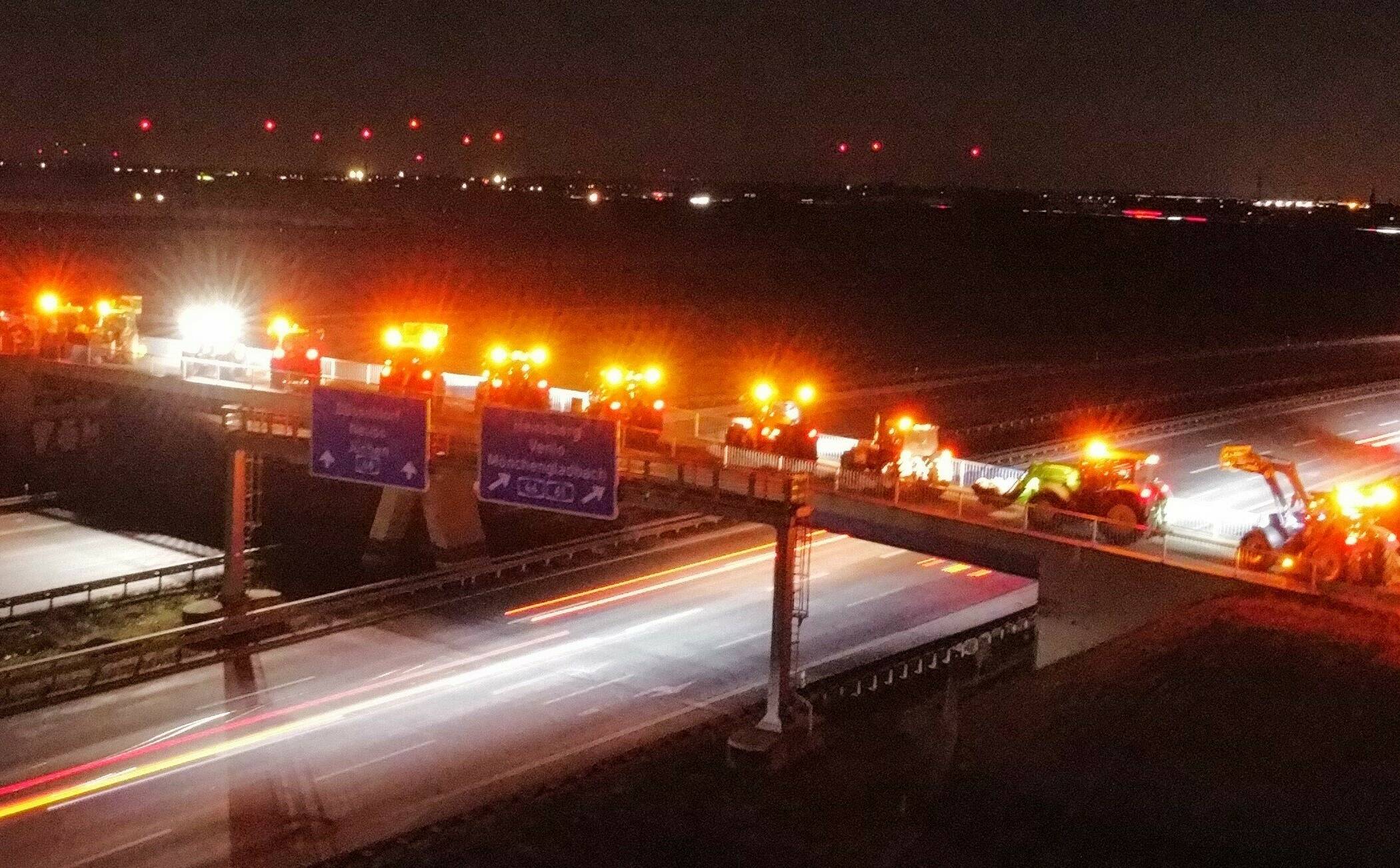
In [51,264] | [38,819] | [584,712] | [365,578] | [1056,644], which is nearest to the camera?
[38,819]

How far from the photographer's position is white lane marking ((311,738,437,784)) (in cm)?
2184

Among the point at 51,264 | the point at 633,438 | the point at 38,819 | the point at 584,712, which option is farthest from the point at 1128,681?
the point at 51,264

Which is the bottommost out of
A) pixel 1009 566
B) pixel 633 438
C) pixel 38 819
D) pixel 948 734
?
pixel 38 819

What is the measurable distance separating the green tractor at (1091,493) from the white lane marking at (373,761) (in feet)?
34.6

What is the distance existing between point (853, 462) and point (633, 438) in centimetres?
444

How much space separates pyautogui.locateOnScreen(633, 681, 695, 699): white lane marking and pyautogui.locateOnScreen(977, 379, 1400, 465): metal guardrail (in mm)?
21069

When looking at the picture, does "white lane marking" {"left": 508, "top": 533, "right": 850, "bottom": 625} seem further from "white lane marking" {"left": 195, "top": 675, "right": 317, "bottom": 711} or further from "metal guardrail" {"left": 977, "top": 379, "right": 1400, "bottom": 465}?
"metal guardrail" {"left": 977, "top": 379, "right": 1400, "bottom": 465}

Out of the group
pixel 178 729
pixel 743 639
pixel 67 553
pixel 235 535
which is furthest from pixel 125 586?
pixel 743 639

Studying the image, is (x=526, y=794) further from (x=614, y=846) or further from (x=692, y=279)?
Answer: (x=692, y=279)

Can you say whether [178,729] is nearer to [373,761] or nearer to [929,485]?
[373,761]

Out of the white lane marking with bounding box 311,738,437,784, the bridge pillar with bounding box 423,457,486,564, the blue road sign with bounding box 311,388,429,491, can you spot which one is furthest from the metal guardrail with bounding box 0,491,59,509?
the white lane marking with bounding box 311,738,437,784

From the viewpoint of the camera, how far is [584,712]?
2511cm

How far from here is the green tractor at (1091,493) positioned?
25.0m

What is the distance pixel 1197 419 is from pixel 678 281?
54803 millimetres
